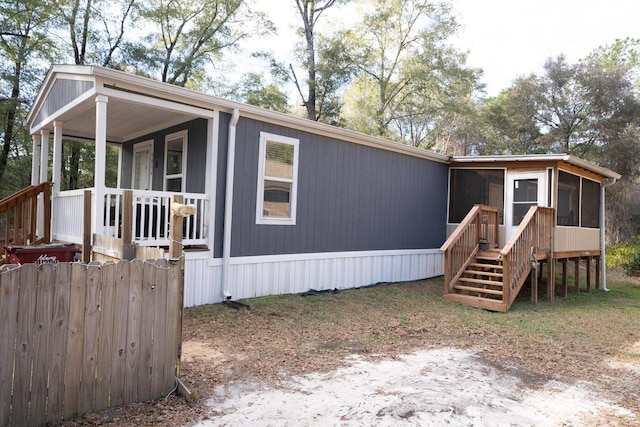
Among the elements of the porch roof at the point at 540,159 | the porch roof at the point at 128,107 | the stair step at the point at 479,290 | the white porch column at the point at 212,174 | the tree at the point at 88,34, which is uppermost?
the tree at the point at 88,34

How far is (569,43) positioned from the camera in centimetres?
2189

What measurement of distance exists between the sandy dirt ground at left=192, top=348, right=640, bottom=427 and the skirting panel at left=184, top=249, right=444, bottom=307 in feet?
10.1

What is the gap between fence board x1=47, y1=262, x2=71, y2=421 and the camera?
2.77 m

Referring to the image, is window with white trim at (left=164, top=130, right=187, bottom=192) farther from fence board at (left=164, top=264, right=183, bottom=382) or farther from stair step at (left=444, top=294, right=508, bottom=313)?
stair step at (left=444, top=294, right=508, bottom=313)

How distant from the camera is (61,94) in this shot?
23.5ft

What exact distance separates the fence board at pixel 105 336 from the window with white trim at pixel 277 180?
4343 millimetres

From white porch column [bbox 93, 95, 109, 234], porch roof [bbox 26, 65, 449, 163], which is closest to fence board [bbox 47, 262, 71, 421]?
white porch column [bbox 93, 95, 109, 234]

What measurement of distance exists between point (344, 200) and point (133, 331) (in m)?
6.12

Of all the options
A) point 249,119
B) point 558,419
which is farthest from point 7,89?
point 558,419

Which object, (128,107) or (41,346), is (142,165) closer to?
(128,107)

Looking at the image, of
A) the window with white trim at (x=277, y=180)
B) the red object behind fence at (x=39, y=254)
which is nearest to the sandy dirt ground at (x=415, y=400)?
the window with white trim at (x=277, y=180)

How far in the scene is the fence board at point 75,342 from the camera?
2.84 metres

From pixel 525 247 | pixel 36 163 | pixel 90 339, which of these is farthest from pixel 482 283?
pixel 36 163

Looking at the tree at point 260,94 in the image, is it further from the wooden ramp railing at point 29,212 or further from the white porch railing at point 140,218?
the white porch railing at point 140,218
